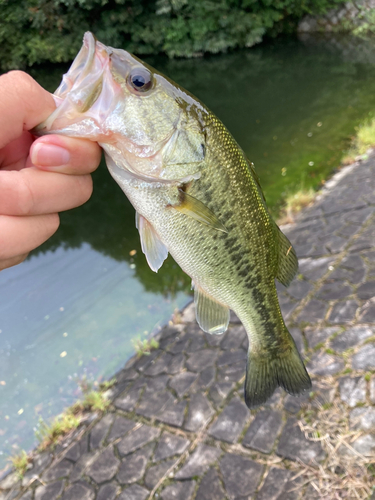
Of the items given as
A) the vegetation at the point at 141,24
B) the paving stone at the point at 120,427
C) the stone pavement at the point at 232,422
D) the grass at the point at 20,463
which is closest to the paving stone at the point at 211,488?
the stone pavement at the point at 232,422

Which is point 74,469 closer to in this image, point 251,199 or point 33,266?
point 251,199

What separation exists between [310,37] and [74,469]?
26.8m

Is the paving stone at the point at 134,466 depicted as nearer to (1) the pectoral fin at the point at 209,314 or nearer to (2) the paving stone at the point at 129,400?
(2) the paving stone at the point at 129,400

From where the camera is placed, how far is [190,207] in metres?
1.55

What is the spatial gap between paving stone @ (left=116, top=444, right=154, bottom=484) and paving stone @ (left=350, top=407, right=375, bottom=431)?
6.30ft

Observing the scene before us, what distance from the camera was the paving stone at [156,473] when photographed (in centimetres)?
341

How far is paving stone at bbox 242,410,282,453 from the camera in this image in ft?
11.0

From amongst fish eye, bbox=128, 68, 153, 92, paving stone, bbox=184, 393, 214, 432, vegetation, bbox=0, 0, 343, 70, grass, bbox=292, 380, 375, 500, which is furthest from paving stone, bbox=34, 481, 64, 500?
vegetation, bbox=0, 0, 343, 70

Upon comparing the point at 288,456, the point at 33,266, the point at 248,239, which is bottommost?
the point at 33,266

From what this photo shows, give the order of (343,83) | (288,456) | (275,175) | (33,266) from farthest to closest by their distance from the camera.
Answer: (343,83), (275,175), (33,266), (288,456)

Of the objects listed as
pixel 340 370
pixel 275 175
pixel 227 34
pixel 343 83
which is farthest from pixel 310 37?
pixel 340 370

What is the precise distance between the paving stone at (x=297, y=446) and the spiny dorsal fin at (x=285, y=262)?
1945 mm

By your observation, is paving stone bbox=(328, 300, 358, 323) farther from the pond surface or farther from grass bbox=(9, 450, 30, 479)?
grass bbox=(9, 450, 30, 479)

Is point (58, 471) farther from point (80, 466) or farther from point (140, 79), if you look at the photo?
point (140, 79)
